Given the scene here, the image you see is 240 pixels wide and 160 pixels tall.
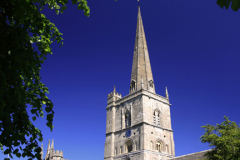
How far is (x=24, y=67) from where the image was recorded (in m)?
5.56

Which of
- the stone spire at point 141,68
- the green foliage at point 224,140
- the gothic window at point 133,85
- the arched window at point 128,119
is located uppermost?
the stone spire at point 141,68

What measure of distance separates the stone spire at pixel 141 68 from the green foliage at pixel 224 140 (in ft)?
64.6

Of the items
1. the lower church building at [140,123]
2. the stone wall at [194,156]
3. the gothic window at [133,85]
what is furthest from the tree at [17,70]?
the gothic window at [133,85]

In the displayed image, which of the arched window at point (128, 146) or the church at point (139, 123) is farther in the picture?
the arched window at point (128, 146)

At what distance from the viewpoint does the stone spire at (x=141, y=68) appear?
40.7m

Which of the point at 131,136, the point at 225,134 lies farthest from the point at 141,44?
the point at 225,134

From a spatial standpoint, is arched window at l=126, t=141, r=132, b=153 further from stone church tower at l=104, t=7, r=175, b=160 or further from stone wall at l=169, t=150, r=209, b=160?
stone wall at l=169, t=150, r=209, b=160

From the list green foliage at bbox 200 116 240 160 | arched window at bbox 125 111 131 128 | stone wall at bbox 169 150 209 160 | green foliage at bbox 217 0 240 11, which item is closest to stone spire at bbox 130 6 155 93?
arched window at bbox 125 111 131 128

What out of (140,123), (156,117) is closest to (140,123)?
(140,123)

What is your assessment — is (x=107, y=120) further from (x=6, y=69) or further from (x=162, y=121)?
(x=6, y=69)

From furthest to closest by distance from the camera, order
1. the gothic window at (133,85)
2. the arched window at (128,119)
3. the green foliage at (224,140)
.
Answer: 1. the gothic window at (133,85)
2. the arched window at (128,119)
3. the green foliage at (224,140)

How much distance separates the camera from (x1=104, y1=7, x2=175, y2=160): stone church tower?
115 ft

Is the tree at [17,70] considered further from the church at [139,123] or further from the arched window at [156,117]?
the arched window at [156,117]

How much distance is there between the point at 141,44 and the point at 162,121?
15894mm
